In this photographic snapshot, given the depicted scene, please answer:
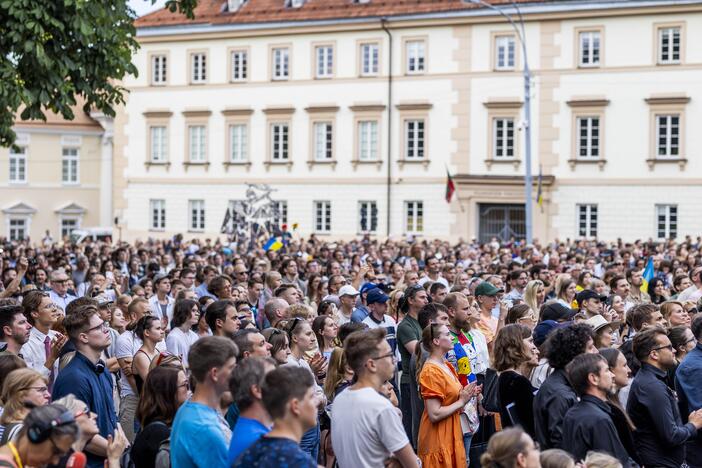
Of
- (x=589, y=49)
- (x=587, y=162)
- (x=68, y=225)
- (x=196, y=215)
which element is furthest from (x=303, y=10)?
(x=68, y=225)

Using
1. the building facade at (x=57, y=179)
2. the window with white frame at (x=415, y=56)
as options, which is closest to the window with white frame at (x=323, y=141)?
the window with white frame at (x=415, y=56)

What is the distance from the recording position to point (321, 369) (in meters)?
9.66

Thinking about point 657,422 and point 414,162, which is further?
point 414,162

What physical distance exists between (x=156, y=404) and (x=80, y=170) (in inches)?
2125

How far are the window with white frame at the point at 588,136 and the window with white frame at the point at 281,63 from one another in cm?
1323

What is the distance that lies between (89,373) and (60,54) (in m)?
8.50

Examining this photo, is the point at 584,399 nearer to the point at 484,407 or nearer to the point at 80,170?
the point at 484,407

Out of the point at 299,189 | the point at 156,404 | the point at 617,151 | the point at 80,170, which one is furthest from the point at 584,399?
the point at 80,170

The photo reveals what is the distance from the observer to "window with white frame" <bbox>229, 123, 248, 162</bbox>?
164ft

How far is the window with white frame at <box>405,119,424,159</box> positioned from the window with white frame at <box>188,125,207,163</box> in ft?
32.9

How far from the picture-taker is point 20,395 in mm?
7020

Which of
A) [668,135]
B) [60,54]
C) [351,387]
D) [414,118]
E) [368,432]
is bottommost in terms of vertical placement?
[368,432]

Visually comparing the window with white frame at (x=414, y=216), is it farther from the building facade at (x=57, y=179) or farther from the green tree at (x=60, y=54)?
the green tree at (x=60, y=54)

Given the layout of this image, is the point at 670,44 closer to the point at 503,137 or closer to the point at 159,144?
the point at 503,137
